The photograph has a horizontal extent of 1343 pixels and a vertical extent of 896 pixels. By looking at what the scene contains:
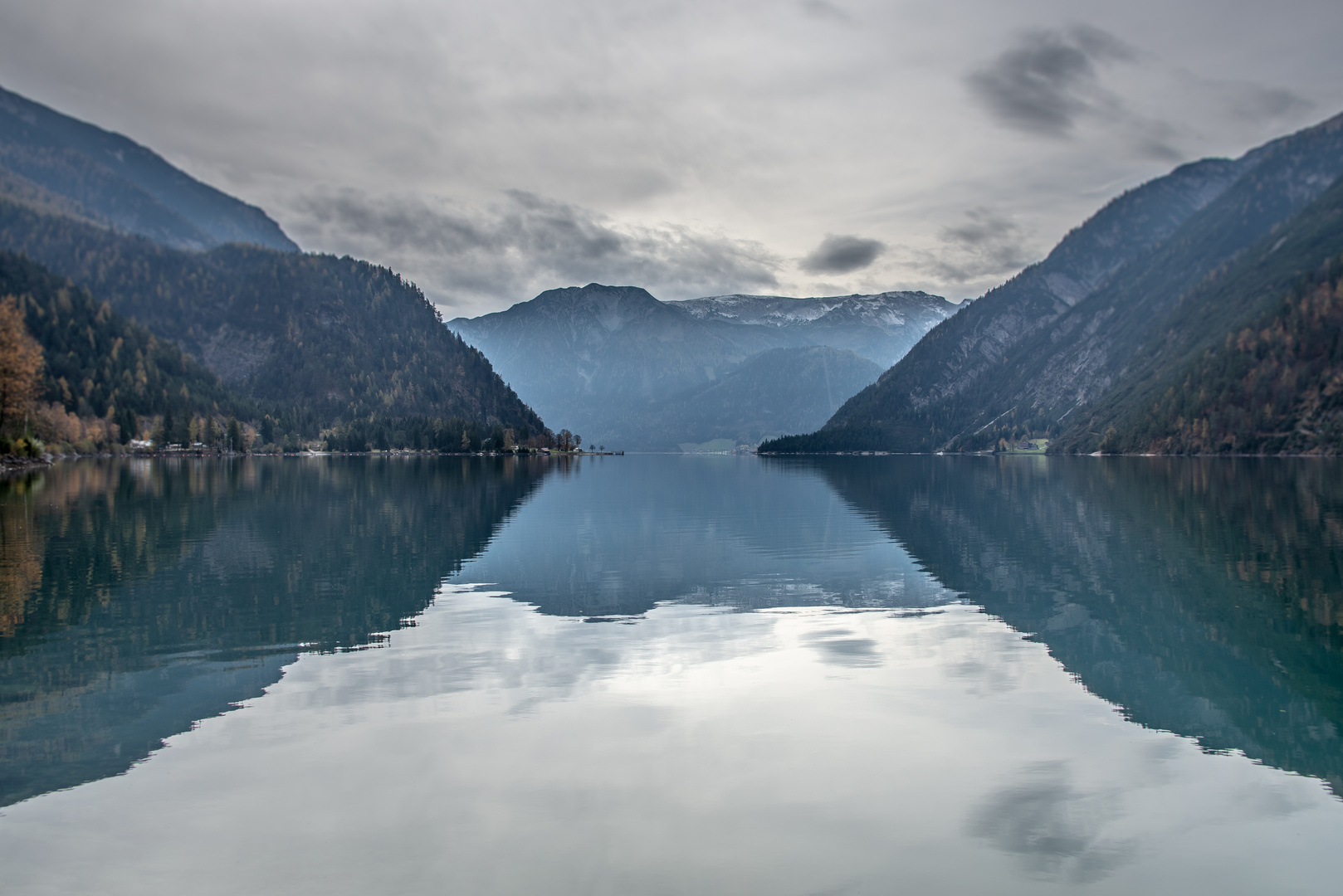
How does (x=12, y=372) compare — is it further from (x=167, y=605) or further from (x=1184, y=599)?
(x=1184, y=599)

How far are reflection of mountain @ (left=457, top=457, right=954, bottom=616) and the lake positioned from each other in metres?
0.41

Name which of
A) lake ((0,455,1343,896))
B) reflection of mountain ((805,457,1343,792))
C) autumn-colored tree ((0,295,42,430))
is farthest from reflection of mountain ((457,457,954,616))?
autumn-colored tree ((0,295,42,430))

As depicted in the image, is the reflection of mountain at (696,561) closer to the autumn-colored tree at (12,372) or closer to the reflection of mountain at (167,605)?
the reflection of mountain at (167,605)

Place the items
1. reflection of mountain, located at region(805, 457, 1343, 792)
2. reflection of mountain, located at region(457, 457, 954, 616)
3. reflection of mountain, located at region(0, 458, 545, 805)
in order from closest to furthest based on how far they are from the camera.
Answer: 1. reflection of mountain, located at region(0, 458, 545, 805)
2. reflection of mountain, located at region(805, 457, 1343, 792)
3. reflection of mountain, located at region(457, 457, 954, 616)

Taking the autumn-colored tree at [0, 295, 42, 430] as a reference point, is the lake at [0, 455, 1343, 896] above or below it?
below

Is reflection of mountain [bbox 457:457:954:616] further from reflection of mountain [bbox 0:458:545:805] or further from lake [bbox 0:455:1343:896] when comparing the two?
reflection of mountain [bbox 0:458:545:805]

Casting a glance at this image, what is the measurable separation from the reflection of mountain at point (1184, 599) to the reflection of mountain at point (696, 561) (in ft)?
11.2

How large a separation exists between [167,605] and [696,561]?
23.6m

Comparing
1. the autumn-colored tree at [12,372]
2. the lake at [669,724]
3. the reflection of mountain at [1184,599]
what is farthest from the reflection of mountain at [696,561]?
the autumn-colored tree at [12,372]

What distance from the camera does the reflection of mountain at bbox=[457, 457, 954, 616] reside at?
34.0 metres

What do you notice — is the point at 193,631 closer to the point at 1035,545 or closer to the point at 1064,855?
the point at 1064,855

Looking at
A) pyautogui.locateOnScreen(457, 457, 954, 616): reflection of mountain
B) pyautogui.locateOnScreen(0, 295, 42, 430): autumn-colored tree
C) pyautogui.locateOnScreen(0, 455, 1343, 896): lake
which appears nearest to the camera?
pyautogui.locateOnScreen(0, 455, 1343, 896): lake

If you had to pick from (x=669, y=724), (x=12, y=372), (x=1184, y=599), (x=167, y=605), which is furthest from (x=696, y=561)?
(x=12, y=372)

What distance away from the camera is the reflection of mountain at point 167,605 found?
1805 centimetres
